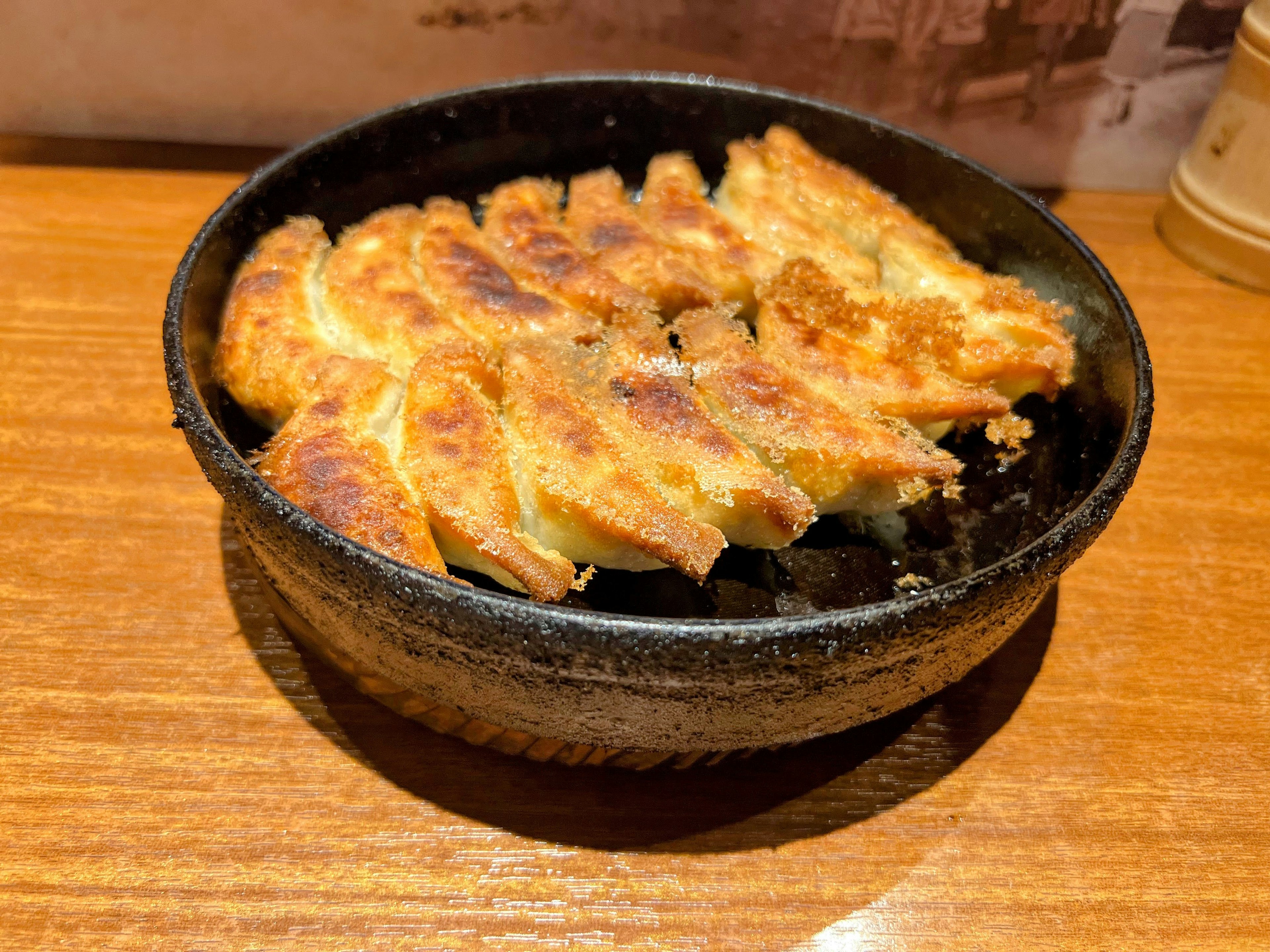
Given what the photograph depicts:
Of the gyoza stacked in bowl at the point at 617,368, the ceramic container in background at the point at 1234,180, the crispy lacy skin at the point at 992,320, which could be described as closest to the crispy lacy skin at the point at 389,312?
the gyoza stacked in bowl at the point at 617,368

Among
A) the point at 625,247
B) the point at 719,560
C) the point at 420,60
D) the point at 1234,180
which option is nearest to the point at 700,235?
the point at 625,247

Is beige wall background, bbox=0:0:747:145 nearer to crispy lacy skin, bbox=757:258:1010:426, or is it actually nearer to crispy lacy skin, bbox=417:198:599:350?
crispy lacy skin, bbox=417:198:599:350

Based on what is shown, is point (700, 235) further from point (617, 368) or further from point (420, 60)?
point (420, 60)

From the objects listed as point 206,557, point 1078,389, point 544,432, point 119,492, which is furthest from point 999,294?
point 119,492

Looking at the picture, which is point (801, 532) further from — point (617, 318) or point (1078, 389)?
point (1078, 389)

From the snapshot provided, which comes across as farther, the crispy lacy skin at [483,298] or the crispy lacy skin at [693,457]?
the crispy lacy skin at [483,298]

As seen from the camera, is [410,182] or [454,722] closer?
[454,722]

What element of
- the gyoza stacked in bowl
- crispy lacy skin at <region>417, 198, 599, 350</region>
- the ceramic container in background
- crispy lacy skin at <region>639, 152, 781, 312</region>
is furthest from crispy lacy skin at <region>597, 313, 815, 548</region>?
the ceramic container in background

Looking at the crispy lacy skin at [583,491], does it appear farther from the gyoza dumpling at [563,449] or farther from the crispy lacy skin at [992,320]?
the crispy lacy skin at [992,320]
